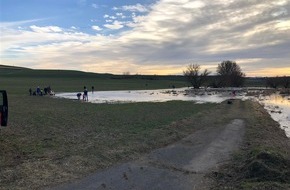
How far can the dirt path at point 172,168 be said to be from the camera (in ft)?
33.3

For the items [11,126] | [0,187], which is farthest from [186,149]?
[11,126]

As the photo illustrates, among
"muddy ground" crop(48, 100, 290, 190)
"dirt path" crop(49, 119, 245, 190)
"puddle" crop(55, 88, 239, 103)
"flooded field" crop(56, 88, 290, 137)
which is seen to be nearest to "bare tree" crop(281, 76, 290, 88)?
"flooded field" crop(56, 88, 290, 137)

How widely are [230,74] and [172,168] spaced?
→ 139 metres

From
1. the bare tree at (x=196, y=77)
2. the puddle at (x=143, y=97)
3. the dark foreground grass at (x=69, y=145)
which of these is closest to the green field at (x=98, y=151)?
the dark foreground grass at (x=69, y=145)

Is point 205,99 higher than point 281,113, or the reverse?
point 205,99

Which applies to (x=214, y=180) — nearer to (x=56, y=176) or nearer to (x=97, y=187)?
(x=97, y=187)

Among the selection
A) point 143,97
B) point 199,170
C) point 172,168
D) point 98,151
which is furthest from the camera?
point 143,97

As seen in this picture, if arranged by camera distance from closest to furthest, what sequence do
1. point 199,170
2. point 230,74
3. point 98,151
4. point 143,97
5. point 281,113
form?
point 199,170, point 98,151, point 281,113, point 143,97, point 230,74

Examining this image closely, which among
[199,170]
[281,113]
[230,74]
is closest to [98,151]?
[199,170]

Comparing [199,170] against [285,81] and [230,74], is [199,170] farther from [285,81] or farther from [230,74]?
[230,74]

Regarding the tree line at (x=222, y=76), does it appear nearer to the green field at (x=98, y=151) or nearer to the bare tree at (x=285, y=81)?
the bare tree at (x=285, y=81)

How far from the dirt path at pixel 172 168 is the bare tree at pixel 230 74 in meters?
120

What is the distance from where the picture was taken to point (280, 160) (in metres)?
11.5

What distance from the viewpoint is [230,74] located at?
147 m
